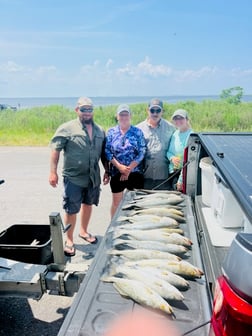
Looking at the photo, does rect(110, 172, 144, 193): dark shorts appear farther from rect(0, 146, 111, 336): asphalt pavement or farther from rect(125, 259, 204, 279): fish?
rect(125, 259, 204, 279): fish

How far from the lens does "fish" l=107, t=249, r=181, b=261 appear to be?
221 cm

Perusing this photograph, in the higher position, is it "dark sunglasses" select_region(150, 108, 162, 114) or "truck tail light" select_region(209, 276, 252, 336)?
"dark sunglasses" select_region(150, 108, 162, 114)

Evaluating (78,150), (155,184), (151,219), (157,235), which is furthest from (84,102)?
(157,235)

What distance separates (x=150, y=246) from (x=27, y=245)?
133 cm

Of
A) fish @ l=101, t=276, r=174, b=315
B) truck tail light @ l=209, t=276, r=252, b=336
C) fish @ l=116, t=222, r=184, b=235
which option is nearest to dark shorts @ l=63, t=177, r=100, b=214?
fish @ l=116, t=222, r=184, b=235

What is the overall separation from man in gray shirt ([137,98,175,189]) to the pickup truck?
876mm

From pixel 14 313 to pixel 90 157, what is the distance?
6.13ft

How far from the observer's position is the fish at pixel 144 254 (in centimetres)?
221

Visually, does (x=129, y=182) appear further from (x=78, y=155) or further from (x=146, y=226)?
(x=146, y=226)

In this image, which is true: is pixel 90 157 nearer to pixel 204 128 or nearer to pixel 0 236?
pixel 0 236

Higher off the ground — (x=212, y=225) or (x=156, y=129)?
(x=156, y=129)

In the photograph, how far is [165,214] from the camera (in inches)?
114

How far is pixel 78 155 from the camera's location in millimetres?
4137

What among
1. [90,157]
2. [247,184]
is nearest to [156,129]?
[90,157]
